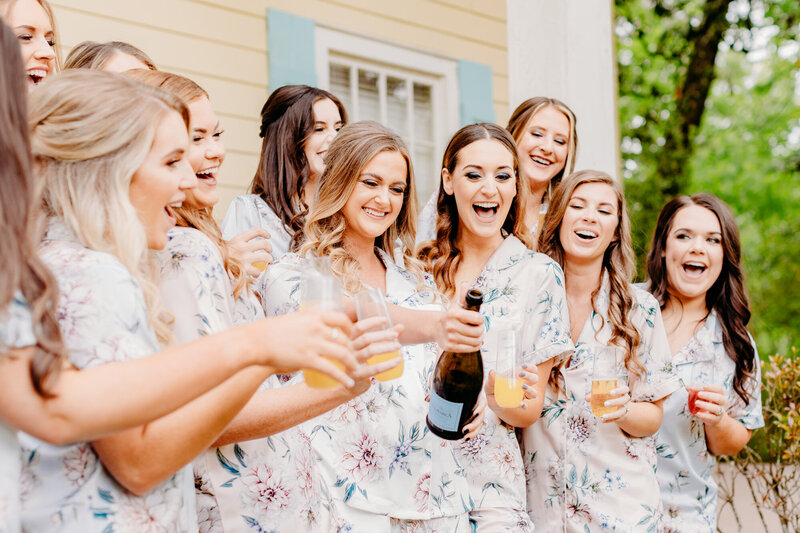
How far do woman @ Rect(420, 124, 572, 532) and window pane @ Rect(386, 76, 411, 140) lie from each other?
2859mm

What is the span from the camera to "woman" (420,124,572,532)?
117 inches

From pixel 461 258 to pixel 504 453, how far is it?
2.66ft

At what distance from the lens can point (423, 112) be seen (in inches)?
254

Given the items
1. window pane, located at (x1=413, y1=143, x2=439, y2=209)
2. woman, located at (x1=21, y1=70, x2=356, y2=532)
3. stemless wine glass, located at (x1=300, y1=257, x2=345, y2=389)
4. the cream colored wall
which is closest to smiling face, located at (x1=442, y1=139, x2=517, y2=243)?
stemless wine glass, located at (x1=300, y1=257, x2=345, y2=389)

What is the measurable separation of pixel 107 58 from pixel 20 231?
1.64 meters

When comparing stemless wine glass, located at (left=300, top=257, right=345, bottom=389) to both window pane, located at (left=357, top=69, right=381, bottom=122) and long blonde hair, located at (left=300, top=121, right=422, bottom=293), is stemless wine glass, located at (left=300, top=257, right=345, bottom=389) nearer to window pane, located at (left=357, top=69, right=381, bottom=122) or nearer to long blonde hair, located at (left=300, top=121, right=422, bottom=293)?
long blonde hair, located at (left=300, top=121, right=422, bottom=293)

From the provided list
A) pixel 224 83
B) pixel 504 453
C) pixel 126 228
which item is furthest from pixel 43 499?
pixel 224 83

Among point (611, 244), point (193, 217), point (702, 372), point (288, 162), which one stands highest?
point (288, 162)

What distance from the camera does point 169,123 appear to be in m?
1.75

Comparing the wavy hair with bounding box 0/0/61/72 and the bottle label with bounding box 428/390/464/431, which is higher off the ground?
the wavy hair with bounding box 0/0/61/72

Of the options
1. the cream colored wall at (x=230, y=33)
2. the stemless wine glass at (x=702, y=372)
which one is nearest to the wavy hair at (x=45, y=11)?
the cream colored wall at (x=230, y=33)

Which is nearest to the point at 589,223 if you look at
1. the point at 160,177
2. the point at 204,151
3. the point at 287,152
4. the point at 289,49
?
the point at 287,152

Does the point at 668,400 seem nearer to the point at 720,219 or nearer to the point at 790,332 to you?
the point at 720,219

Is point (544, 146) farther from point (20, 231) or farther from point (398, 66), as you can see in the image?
point (20, 231)
